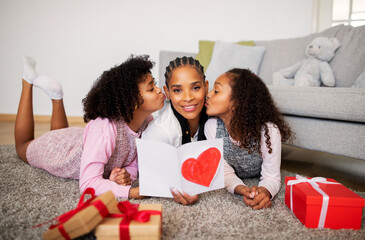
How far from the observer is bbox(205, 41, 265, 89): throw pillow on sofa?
7.20ft

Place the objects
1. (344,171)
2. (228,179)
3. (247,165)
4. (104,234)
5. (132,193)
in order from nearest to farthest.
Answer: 1. (104,234)
2. (132,193)
3. (228,179)
4. (247,165)
5. (344,171)

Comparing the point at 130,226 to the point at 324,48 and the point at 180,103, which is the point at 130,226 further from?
the point at 324,48

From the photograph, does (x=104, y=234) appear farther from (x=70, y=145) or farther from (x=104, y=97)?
(x=70, y=145)

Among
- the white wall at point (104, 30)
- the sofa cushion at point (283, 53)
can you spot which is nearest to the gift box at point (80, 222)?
the sofa cushion at point (283, 53)

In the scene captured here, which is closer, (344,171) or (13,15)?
(344,171)

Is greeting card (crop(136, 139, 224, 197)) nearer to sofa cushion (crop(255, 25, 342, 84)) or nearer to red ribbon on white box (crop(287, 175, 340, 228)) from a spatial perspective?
red ribbon on white box (crop(287, 175, 340, 228))

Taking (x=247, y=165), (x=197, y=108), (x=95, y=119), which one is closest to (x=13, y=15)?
(x=95, y=119)

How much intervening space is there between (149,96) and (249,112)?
435 millimetres

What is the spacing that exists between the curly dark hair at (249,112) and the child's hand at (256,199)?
20 cm

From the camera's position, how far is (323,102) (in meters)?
1.32

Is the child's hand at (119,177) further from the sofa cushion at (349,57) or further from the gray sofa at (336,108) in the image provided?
the sofa cushion at (349,57)

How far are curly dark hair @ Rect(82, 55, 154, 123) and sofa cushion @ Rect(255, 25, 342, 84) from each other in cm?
154

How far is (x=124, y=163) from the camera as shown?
122 cm

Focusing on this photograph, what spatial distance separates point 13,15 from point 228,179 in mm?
3215
